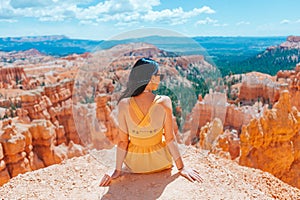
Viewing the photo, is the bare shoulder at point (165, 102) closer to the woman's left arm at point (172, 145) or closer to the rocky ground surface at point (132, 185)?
the woman's left arm at point (172, 145)

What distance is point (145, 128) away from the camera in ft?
8.64

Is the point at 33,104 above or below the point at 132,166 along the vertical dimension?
below

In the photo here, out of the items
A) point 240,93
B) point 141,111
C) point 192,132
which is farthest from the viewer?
point 240,93

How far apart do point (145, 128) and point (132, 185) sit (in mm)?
501

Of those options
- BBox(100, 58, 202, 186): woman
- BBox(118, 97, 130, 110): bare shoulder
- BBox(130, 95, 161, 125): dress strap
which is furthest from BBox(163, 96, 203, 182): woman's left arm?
BBox(118, 97, 130, 110): bare shoulder

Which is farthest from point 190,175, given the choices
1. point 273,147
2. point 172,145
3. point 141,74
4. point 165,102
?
point 273,147

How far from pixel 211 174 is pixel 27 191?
1.76 m

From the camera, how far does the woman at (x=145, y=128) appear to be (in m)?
2.57

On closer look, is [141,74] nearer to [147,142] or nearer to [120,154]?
[147,142]

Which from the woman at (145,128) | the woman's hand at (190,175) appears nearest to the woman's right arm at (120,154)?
the woman at (145,128)

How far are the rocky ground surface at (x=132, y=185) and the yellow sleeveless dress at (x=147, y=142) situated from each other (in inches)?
3.7

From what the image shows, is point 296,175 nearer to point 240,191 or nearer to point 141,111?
point 240,191

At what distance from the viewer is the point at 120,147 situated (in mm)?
2750

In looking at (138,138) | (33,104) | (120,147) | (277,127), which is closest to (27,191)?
(120,147)
